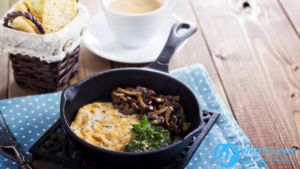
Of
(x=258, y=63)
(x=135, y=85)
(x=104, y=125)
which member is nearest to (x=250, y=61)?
(x=258, y=63)

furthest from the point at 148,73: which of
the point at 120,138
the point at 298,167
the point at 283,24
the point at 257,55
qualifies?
the point at 283,24

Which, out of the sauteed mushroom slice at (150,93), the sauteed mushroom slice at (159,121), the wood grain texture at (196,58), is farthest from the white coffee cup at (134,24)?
the sauteed mushroom slice at (159,121)

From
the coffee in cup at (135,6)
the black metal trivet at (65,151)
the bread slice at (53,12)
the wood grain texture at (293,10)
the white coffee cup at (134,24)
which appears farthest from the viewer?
the wood grain texture at (293,10)

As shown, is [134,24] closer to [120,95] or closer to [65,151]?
[120,95]
